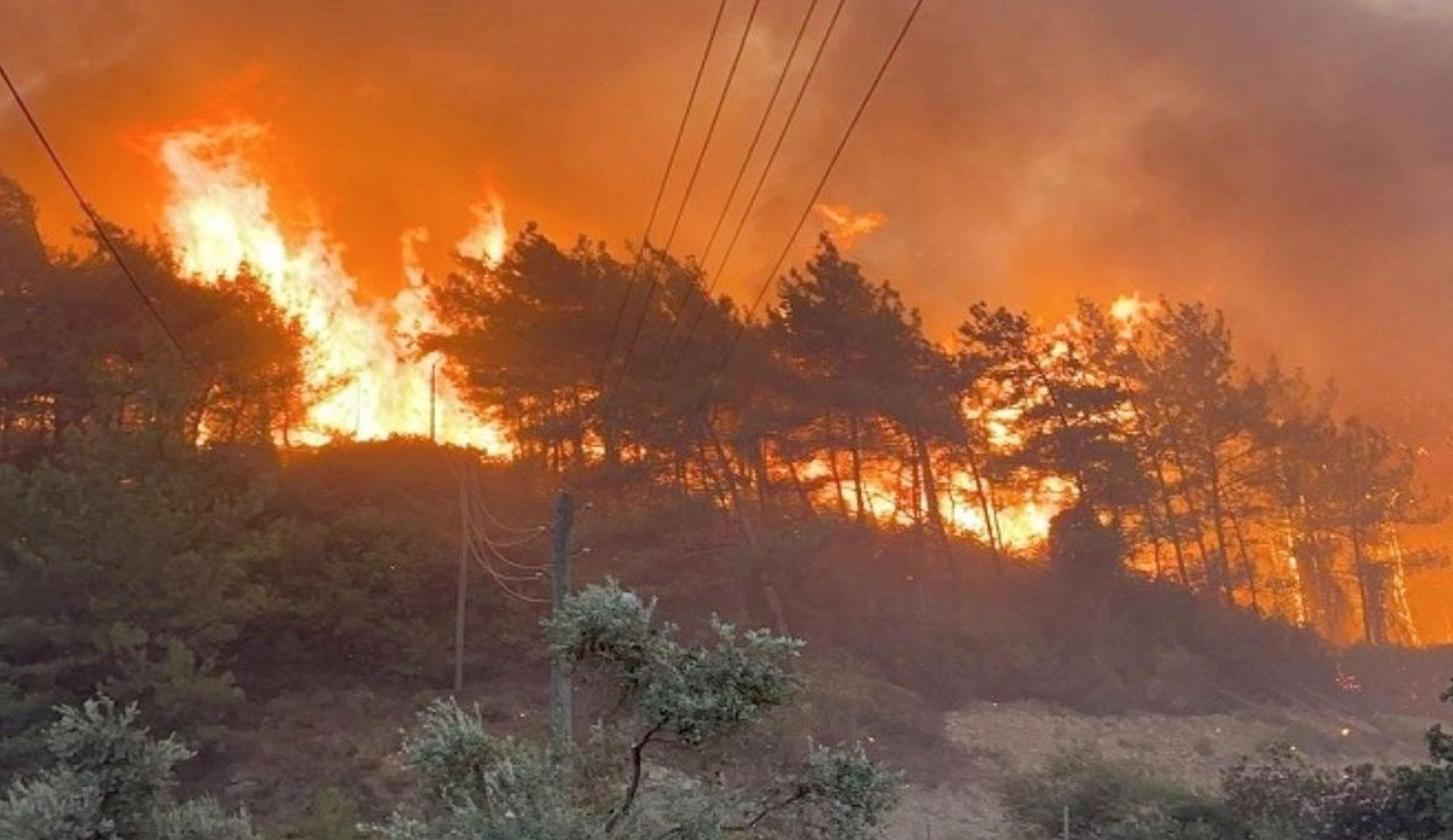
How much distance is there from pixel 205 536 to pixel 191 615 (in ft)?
9.24

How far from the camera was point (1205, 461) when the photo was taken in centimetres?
6247

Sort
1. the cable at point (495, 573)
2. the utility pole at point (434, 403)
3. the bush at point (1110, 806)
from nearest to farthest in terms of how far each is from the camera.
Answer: the bush at point (1110, 806), the cable at point (495, 573), the utility pole at point (434, 403)

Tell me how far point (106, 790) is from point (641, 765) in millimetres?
6100

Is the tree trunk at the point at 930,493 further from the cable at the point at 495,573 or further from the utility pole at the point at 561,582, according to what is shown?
the utility pole at the point at 561,582

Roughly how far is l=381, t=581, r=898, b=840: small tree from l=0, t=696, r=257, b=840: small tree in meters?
3.26

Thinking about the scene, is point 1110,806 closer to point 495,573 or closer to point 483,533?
point 495,573

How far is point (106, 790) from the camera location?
443 inches

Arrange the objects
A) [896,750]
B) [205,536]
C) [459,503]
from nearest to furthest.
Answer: [205,536], [896,750], [459,503]

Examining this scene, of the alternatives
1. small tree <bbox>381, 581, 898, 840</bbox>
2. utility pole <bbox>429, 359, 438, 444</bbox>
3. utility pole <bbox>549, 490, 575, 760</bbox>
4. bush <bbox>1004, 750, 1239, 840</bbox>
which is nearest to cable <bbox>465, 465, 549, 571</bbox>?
utility pole <bbox>429, 359, 438, 444</bbox>

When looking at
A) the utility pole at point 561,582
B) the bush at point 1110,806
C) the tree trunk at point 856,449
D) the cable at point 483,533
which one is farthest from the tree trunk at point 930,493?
the utility pole at point 561,582

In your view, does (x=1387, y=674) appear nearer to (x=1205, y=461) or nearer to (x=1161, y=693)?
(x=1205, y=461)

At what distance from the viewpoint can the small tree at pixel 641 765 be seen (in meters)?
8.92

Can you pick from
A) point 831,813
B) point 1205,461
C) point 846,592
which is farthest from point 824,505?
point 831,813

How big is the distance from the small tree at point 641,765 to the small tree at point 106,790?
10.7ft
